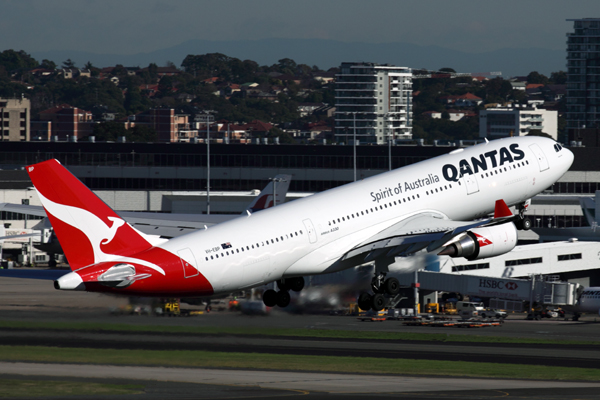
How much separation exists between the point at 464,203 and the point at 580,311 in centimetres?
4496

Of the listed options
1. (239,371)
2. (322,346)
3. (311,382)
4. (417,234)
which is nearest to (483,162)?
(417,234)

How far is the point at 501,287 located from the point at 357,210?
4974cm

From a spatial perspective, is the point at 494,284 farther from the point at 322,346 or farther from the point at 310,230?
the point at 310,230

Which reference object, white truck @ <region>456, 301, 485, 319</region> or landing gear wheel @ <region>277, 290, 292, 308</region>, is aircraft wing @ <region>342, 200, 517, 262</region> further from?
white truck @ <region>456, 301, 485, 319</region>

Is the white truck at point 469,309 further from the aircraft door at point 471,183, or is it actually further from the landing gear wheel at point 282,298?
the landing gear wheel at point 282,298

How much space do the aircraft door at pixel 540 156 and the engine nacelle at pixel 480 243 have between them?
6258 mm

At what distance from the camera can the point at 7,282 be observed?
73.6 metres

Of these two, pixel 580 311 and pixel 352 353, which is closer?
pixel 352 353

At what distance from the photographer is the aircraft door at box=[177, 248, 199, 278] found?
132ft

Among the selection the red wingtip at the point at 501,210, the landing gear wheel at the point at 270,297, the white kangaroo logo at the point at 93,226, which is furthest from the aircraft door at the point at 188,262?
the red wingtip at the point at 501,210

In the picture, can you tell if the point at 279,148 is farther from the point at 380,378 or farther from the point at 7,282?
the point at 380,378

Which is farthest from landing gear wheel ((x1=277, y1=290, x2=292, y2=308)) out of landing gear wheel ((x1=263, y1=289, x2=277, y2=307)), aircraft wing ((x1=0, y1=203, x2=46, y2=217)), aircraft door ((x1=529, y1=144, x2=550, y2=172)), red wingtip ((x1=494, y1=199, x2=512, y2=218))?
aircraft door ((x1=529, y1=144, x2=550, y2=172))

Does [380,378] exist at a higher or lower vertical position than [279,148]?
lower

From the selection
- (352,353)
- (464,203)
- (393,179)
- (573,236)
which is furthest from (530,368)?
(573,236)
